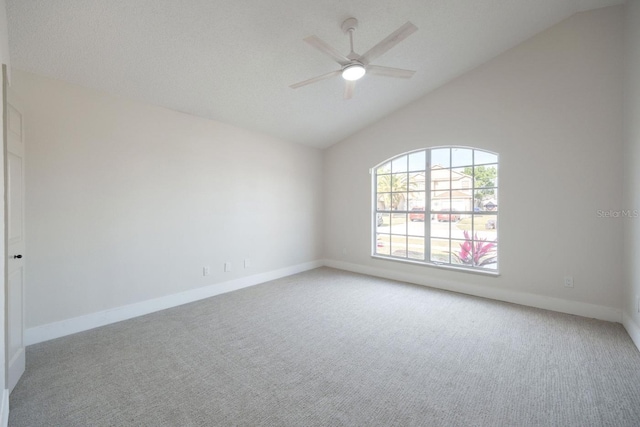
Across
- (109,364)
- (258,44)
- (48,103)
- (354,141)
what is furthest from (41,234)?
(354,141)

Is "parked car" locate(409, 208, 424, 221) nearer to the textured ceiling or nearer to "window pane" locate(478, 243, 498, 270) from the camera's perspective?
"window pane" locate(478, 243, 498, 270)

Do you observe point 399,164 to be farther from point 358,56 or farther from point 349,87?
point 358,56

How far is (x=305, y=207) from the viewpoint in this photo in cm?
567

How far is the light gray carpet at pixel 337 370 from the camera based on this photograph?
1.77 m

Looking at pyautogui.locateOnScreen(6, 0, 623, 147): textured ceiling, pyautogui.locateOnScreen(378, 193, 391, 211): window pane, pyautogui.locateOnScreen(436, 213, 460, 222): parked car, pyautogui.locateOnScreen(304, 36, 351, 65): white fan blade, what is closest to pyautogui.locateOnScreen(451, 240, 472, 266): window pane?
pyautogui.locateOnScreen(436, 213, 460, 222): parked car

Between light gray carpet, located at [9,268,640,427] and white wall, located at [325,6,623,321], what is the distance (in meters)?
0.49

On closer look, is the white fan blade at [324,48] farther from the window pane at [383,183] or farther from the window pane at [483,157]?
the window pane at [383,183]

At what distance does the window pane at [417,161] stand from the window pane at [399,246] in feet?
4.14

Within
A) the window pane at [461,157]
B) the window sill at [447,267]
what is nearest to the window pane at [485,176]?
the window pane at [461,157]

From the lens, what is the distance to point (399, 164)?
5020 mm

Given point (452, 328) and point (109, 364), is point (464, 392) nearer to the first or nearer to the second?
point (452, 328)

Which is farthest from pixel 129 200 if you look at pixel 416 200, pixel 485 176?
pixel 485 176

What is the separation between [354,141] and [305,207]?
1.65 meters

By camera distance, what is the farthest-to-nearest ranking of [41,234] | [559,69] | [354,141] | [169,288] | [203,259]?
[354,141] → [203,259] → [169,288] → [559,69] → [41,234]
